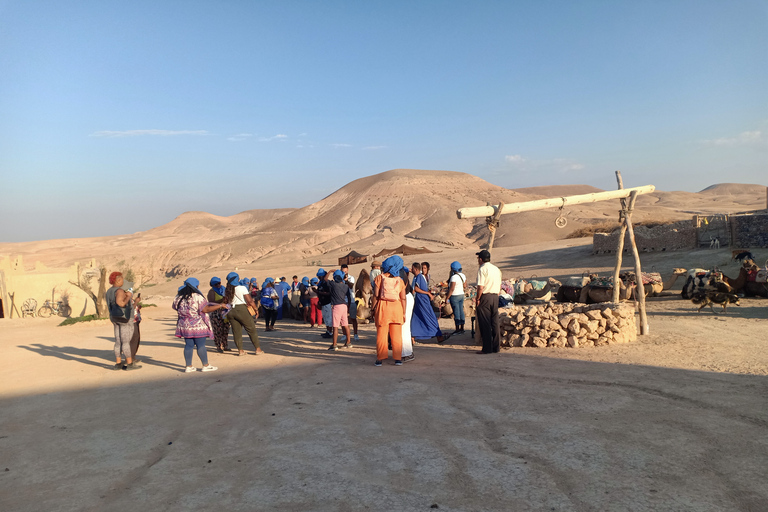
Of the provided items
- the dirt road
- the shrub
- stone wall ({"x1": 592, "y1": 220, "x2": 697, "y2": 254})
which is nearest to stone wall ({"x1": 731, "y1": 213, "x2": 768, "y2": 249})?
stone wall ({"x1": 592, "y1": 220, "x2": 697, "y2": 254})

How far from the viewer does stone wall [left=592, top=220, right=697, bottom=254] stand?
21875 mm

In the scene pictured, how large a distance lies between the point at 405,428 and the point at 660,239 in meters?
21.9

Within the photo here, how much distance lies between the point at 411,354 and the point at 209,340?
6.42m

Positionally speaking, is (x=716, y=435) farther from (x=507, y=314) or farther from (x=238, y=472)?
A: (x=507, y=314)

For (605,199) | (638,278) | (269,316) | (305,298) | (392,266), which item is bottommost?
(269,316)

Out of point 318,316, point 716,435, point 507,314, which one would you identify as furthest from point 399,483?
point 318,316

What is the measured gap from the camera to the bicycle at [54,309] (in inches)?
884

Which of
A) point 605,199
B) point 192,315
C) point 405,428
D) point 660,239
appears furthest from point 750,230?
point 192,315

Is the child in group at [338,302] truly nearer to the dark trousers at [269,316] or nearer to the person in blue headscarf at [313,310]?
the dark trousers at [269,316]

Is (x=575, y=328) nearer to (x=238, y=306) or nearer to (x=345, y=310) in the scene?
(x=345, y=310)

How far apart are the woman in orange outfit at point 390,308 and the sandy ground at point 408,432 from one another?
0.33m

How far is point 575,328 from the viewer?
8.59 metres

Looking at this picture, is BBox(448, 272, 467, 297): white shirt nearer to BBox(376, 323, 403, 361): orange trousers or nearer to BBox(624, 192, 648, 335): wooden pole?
BBox(376, 323, 403, 361): orange trousers

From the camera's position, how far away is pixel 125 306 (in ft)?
26.8
